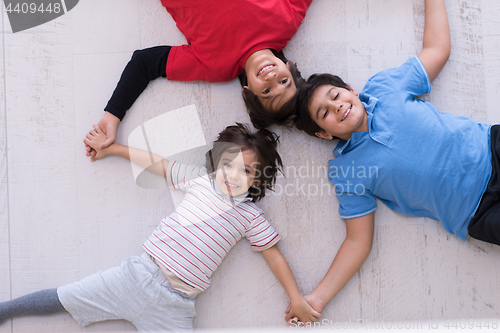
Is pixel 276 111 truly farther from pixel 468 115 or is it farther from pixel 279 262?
pixel 468 115

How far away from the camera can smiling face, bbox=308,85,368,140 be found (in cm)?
88

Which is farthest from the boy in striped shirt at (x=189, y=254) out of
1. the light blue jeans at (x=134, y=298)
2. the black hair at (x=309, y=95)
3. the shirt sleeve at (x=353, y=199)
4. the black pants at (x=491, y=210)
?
the black pants at (x=491, y=210)

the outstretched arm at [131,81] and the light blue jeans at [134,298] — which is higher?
the outstretched arm at [131,81]

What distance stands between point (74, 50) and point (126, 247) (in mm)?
644

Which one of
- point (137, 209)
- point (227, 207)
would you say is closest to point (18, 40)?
point (137, 209)

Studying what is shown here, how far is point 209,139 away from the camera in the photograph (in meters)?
1.02

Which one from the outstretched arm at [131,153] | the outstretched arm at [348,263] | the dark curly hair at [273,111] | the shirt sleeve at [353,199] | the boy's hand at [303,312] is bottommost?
the boy's hand at [303,312]

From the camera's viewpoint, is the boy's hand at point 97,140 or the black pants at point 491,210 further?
the boy's hand at point 97,140

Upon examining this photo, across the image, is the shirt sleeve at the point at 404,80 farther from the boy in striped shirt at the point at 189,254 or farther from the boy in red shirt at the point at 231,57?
the boy in striped shirt at the point at 189,254

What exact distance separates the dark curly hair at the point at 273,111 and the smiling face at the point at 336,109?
59 mm

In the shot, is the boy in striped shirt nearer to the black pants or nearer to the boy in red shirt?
the boy in red shirt

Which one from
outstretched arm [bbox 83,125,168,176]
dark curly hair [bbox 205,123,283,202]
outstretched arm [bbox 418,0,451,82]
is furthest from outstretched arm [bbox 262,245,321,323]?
outstretched arm [bbox 418,0,451,82]

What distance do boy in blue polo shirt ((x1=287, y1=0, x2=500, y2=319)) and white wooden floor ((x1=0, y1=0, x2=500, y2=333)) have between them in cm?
6

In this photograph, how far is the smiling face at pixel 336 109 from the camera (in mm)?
876
